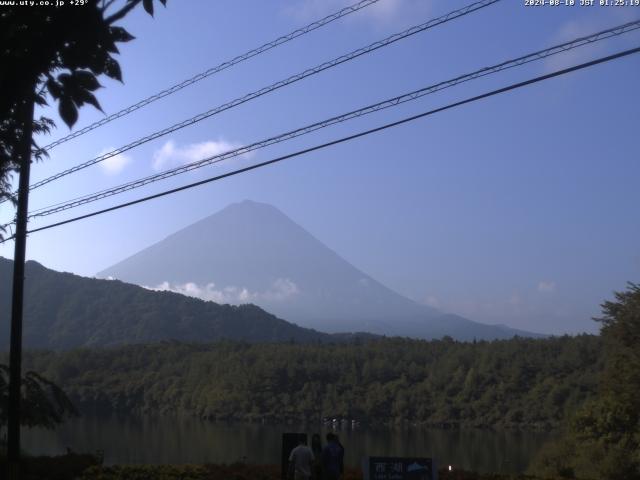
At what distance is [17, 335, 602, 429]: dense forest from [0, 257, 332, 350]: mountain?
58368 millimetres

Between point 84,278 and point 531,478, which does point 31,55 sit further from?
point 84,278

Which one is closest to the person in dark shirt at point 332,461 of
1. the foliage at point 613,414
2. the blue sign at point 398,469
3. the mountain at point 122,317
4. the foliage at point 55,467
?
the blue sign at point 398,469

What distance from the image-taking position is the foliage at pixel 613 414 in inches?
1209

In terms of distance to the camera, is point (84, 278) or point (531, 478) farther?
point (84, 278)

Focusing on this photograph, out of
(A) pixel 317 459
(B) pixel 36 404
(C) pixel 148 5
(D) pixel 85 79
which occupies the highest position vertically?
(C) pixel 148 5

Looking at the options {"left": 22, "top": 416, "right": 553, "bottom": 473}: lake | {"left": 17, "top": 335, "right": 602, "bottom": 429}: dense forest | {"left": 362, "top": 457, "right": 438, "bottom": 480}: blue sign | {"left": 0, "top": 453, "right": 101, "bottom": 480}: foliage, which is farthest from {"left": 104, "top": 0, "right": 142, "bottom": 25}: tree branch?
{"left": 17, "top": 335, "right": 602, "bottom": 429}: dense forest

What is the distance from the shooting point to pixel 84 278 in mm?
191625

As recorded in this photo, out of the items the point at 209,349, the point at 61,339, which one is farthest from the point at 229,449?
the point at 61,339

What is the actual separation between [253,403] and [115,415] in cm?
1625

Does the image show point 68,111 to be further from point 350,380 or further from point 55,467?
point 350,380

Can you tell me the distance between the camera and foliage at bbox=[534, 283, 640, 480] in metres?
30.7

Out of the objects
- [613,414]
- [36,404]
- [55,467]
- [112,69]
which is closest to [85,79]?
[112,69]

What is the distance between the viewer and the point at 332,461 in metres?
14.0

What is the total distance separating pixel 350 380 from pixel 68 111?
8968 centimetres
